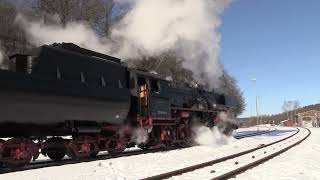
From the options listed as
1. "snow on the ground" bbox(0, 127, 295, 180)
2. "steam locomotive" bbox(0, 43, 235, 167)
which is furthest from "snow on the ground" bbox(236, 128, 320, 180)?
"steam locomotive" bbox(0, 43, 235, 167)

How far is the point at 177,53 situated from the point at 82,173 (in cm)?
1263

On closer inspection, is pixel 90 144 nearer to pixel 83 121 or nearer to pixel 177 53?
pixel 83 121

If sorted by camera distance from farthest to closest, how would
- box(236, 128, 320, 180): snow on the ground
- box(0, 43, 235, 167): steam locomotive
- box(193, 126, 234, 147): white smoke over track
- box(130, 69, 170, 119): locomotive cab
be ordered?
box(193, 126, 234, 147): white smoke over track → box(130, 69, 170, 119): locomotive cab → box(0, 43, 235, 167): steam locomotive → box(236, 128, 320, 180): snow on the ground

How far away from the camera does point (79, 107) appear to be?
40.5 feet

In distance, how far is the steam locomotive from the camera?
10.5m

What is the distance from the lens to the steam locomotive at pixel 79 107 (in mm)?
10539

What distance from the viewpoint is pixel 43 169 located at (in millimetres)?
10445

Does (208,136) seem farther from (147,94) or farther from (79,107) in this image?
(79,107)

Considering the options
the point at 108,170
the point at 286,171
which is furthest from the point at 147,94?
the point at 286,171

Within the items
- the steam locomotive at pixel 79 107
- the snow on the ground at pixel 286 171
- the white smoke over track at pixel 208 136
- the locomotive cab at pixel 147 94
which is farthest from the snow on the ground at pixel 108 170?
the white smoke over track at pixel 208 136

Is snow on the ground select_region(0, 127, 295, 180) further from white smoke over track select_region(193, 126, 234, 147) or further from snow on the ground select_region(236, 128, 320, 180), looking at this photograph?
white smoke over track select_region(193, 126, 234, 147)

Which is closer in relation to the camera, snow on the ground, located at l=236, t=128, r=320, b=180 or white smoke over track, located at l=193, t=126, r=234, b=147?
snow on the ground, located at l=236, t=128, r=320, b=180

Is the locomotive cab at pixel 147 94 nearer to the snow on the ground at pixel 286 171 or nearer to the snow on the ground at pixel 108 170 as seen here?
the snow on the ground at pixel 108 170

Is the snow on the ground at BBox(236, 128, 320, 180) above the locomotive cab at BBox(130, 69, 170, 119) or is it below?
below
